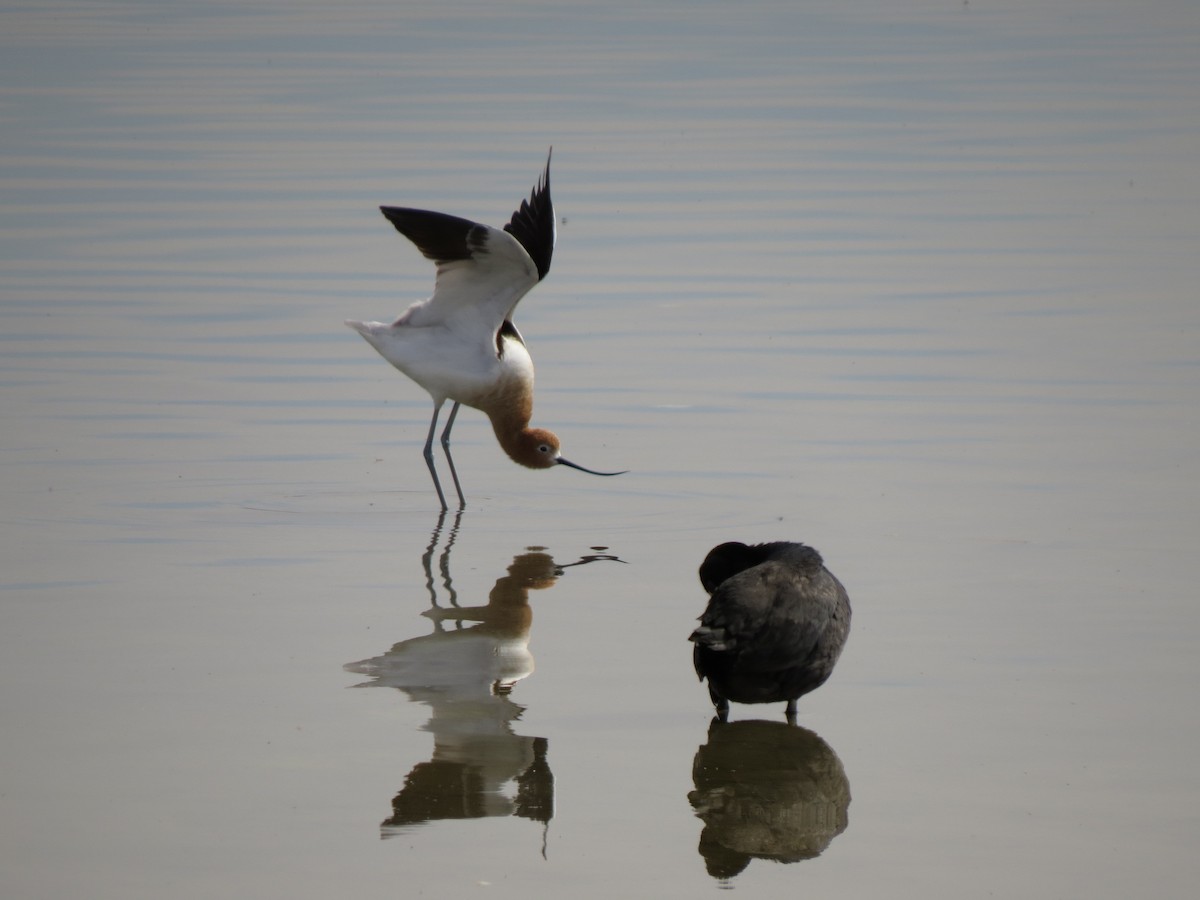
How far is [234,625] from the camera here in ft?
23.3

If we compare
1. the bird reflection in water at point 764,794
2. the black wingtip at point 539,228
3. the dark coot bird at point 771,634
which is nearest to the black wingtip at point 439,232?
the black wingtip at point 539,228

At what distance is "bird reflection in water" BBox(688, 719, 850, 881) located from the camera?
5078 mm

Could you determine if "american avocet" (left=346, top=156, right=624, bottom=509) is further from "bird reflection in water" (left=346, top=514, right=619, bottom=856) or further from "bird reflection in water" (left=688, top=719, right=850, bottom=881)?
"bird reflection in water" (left=688, top=719, right=850, bottom=881)

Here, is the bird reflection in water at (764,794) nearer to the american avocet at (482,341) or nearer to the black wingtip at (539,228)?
the american avocet at (482,341)

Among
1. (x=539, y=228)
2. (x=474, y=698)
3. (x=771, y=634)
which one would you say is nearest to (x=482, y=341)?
(x=539, y=228)

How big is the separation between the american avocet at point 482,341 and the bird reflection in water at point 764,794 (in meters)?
3.91

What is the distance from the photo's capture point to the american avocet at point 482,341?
32.0 feet

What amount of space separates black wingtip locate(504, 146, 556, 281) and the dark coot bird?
12.4 ft

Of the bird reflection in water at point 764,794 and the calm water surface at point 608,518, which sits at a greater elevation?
the calm water surface at point 608,518

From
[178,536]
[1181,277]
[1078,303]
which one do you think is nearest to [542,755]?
[178,536]

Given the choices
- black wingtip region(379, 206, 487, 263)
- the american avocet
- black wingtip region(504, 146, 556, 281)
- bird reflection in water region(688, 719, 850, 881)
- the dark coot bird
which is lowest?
bird reflection in water region(688, 719, 850, 881)

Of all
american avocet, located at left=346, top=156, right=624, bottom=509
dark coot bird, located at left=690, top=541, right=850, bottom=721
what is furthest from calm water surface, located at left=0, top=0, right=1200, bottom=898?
american avocet, located at left=346, top=156, right=624, bottom=509

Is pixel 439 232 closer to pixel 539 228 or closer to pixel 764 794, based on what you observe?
pixel 539 228

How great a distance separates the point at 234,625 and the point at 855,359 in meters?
5.77
